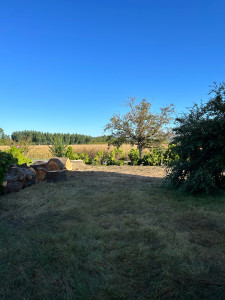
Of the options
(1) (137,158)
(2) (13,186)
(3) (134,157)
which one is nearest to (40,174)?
(2) (13,186)

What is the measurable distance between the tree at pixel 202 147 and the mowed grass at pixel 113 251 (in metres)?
0.78

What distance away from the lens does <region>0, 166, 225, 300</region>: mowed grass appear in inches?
75.1

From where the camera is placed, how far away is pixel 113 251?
2.52 metres

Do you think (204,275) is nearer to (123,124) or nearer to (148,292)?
(148,292)

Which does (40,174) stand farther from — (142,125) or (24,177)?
(142,125)

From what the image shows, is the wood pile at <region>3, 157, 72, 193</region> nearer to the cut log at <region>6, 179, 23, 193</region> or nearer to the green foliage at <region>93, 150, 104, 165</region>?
the cut log at <region>6, 179, 23, 193</region>

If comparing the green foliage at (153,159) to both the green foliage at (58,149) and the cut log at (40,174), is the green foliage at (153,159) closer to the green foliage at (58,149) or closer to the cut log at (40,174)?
the green foliage at (58,149)

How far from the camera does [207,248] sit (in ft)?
8.54

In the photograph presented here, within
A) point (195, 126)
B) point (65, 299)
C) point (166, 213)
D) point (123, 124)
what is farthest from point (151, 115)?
point (65, 299)

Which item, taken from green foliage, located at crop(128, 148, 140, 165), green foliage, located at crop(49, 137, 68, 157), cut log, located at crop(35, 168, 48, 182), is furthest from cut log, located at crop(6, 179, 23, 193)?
green foliage, located at crop(128, 148, 140, 165)

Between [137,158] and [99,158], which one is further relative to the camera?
[99,158]

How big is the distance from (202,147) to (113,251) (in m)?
3.89

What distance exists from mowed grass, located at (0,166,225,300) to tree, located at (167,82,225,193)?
778mm

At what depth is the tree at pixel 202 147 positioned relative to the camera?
5.03 metres
